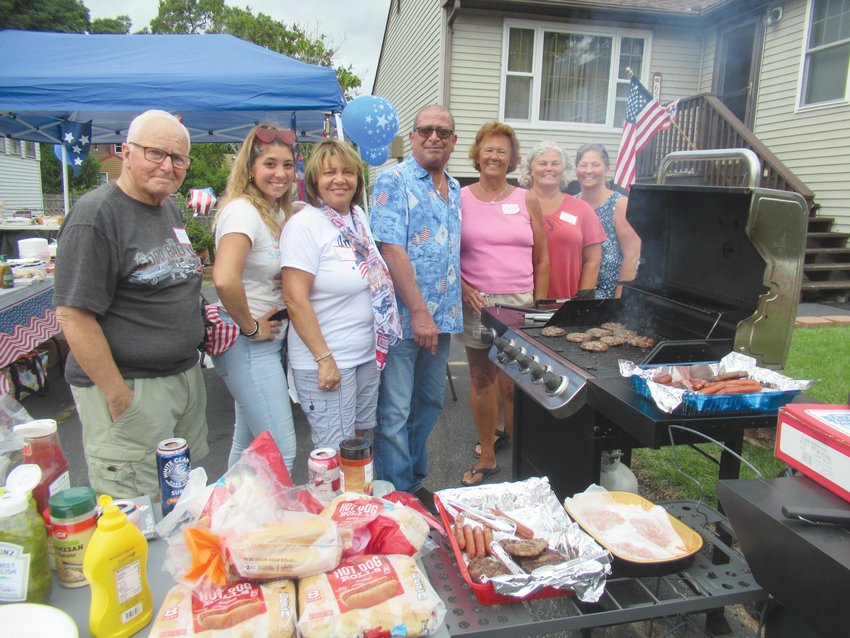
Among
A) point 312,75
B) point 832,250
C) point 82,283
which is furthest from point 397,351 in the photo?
point 832,250

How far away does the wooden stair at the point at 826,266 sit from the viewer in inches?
298

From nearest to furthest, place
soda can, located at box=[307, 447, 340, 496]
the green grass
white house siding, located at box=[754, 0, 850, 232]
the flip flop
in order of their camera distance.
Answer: soda can, located at box=[307, 447, 340, 496]
the green grass
the flip flop
white house siding, located at box=[754, 0, 850, 232]

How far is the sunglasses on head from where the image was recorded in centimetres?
238

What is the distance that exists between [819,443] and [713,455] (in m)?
2.72

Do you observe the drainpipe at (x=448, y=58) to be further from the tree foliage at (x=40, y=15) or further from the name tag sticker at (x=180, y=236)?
the tree foliage at (x=40, y=15)

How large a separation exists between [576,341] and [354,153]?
49.5 inches

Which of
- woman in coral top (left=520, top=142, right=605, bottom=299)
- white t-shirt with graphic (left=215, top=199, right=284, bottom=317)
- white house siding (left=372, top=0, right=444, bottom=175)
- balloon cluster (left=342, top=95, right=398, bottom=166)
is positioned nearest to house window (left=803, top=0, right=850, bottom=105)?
white house siding (left=372, top=0, right=444, bottom=175)

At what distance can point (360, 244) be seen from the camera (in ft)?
7.91

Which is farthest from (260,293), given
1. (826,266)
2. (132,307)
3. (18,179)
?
(18,179)

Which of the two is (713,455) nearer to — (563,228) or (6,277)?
(563,228)

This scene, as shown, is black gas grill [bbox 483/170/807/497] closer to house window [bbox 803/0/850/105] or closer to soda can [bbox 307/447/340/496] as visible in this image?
soda can [bbox 307/447/340/496]

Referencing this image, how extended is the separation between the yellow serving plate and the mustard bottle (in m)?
1.08

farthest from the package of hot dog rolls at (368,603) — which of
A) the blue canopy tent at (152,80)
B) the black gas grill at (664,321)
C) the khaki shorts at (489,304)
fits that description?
the blue canopy tent at (152,80)

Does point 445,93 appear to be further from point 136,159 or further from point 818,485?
point 818,485
